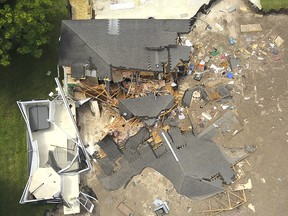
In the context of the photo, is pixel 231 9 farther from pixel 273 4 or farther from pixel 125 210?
pixel 125 210

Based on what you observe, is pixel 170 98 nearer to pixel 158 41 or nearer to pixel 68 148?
pixel 158 41

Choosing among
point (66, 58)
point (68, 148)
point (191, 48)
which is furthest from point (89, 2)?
point (68, 148)

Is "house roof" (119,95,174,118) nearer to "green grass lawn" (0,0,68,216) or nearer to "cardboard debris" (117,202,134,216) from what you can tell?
"green grass lawn" (0,0,68,216)

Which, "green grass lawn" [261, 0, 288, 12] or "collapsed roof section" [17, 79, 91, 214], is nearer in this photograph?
"collapsed roof section" [17, 79, 91, 214]

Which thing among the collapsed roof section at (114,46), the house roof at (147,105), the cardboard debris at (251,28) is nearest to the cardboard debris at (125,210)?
the house roof at (147,105)

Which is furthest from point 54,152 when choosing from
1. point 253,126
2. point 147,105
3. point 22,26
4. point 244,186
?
point 253,126

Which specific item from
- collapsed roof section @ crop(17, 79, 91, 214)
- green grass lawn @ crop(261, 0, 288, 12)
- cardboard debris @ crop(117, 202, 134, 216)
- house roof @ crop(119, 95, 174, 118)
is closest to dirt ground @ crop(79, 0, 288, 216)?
cardboard debris @ crop(117, 202, 134, 216)

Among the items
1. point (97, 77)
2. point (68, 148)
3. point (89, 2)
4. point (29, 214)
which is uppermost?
point (89, 2)
